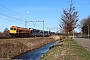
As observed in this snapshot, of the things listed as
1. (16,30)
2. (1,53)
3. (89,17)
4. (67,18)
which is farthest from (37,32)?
(1,53)

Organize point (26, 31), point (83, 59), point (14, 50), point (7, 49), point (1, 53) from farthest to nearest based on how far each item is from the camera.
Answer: point (26, 31)
point (14, 50)
point (7, 49)
point (1, 53)
point (83, 59)

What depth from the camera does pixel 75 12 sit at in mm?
25969

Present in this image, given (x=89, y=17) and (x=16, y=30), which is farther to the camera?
(x=89, y=17)

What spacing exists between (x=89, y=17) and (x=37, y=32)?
48.0 m

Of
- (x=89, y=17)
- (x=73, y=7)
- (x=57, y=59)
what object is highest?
(x=89, y=17)

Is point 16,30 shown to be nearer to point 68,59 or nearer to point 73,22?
point 73,22

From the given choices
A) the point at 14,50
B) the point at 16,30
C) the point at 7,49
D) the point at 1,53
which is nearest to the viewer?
the point at 1,53

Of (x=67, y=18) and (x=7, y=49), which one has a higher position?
(x=67, y=18)

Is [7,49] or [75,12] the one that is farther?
[75,12]

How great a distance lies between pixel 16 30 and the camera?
6297 centimetres

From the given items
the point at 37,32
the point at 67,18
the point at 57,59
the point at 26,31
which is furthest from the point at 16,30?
the point at 57,59

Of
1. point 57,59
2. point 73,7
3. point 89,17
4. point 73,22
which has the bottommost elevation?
point 57,59

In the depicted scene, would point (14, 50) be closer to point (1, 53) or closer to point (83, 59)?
point (1, 53)

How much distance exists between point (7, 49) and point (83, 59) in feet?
32.1
